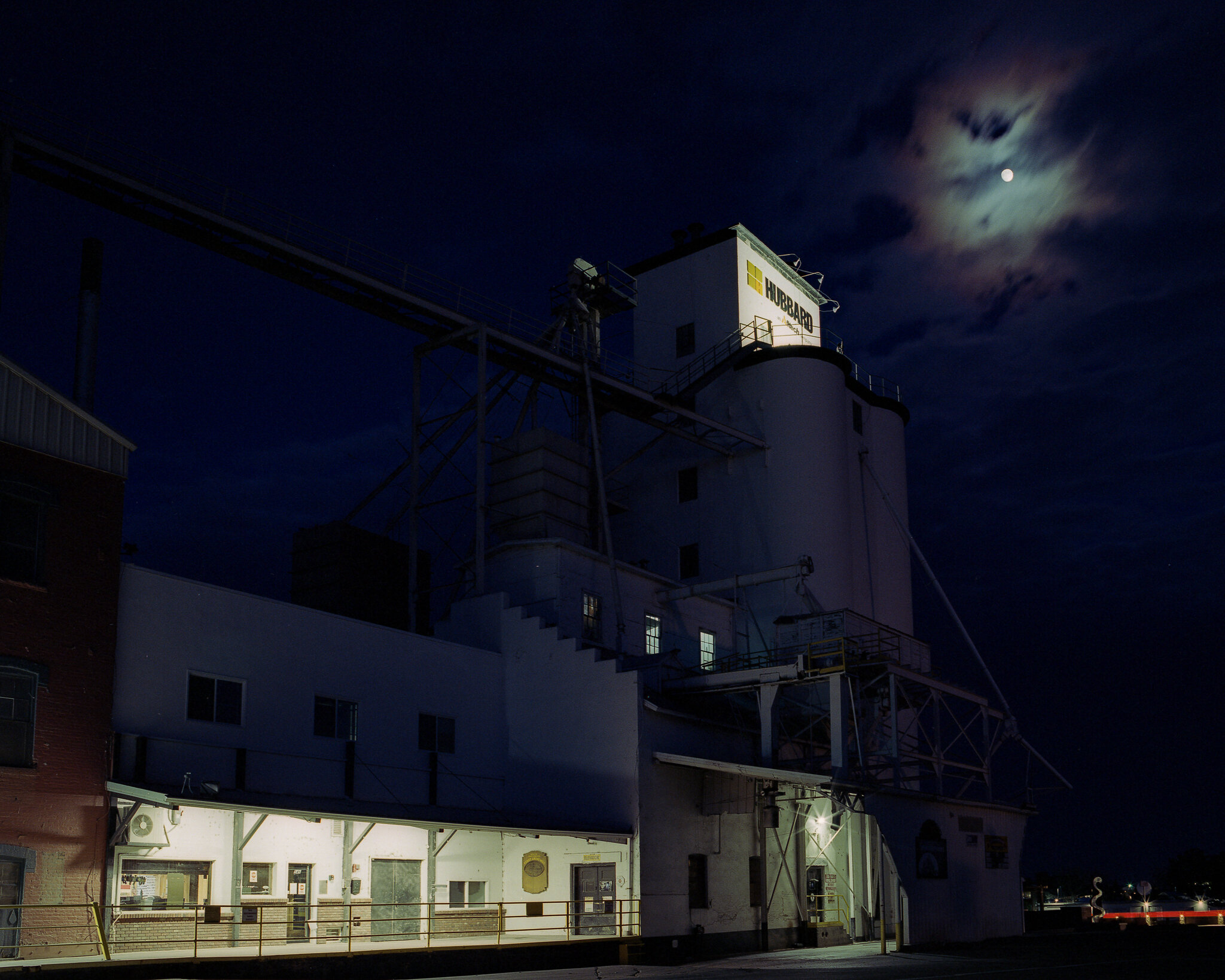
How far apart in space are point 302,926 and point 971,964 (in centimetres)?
1523

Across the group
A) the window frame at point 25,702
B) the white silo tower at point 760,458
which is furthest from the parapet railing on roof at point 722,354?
the window frame at point 25,702

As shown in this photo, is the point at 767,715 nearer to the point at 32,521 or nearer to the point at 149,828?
the point at 149,828

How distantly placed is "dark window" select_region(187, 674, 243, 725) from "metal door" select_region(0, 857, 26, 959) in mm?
5243

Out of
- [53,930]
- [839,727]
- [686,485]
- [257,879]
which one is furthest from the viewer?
[686,485]

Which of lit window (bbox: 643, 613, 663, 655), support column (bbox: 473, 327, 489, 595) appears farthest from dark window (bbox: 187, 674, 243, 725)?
lit window (bbox: 643, 613, 663, 655)

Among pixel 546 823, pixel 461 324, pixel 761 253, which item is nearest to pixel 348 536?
pixel 461 324

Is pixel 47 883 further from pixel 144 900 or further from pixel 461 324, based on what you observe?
pixel 461 324

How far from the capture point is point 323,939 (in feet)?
73.8

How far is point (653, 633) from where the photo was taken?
41000mm

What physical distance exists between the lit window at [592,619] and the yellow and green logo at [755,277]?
64.4 feet

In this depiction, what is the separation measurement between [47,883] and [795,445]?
31717 mm

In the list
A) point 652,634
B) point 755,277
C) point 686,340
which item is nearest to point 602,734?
point 652,634

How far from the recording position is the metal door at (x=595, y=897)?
3105 centimetres

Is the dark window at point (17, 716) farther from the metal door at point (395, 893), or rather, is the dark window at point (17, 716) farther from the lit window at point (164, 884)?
the metal door at point (395, 893)
